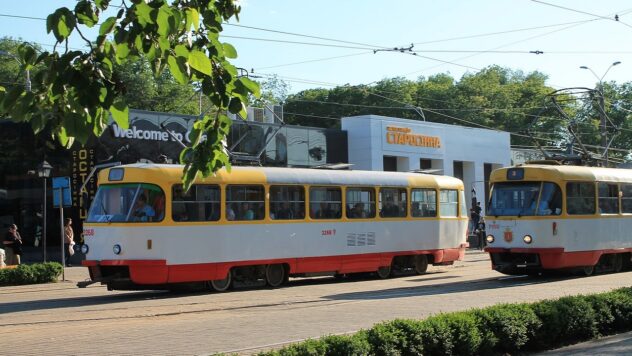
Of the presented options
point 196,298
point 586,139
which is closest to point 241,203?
point 196,298

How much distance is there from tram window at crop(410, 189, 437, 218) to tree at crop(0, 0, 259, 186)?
19.5 meters

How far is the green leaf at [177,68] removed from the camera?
15.3ft

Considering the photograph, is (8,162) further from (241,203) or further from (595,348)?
(595,348)

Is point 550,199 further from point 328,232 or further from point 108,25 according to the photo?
point 108,25

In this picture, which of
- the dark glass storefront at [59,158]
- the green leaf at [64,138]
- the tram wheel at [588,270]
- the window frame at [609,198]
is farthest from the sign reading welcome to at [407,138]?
the green leaf at [64,138]

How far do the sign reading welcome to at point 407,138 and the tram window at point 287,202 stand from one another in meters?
22.4

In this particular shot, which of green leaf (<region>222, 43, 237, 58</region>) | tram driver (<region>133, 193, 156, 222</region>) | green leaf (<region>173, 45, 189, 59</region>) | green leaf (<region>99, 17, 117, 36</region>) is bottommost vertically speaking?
tram driver (<region>133, 193, 156, 222</region>)

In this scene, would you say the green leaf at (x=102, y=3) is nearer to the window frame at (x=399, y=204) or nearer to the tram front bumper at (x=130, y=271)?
the tram front bumper at (x=130, y=271)

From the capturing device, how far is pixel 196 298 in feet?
58.2

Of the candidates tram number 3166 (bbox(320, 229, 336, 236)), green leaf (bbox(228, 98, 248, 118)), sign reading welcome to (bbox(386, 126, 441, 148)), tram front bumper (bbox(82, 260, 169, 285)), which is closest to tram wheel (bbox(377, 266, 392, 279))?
tram number 3166 (bbox(320, 229, 336, 236))

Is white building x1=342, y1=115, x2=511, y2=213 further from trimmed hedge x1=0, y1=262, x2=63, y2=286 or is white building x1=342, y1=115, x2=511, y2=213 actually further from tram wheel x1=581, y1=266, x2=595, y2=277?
trimmed hedge x1=0, y1=262, x2=63, y2=286

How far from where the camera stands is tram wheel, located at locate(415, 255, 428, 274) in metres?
24.5

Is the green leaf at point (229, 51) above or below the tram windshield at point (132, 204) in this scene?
above

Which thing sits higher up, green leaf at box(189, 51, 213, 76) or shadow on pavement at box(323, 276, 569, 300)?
green leaf at box(189, 51, 213, 76)
